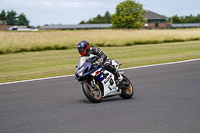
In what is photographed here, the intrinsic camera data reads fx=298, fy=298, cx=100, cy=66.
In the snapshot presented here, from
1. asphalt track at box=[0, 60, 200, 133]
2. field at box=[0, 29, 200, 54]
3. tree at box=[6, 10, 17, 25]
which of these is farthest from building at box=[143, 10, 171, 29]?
asphalt track at box=[0, 60, 200, 133]

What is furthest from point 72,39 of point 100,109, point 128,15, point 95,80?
point 128,15

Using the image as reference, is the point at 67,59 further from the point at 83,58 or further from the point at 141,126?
the point at 141,126

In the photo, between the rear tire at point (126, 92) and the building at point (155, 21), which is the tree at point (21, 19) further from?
the rear tire at point (126, 92)

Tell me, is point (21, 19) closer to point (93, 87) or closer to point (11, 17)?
point (11, 17)

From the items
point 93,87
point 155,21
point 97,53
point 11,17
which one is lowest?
point 93,87

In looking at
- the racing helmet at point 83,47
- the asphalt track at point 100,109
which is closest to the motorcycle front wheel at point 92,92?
the asphalt track at point 100,109

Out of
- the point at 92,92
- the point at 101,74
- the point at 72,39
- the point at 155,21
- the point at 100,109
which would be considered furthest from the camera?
the point at 155,21

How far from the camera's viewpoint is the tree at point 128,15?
236ft

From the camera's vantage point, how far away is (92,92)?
6.71 metres

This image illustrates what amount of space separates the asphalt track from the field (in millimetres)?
12513

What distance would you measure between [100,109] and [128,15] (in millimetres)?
69103

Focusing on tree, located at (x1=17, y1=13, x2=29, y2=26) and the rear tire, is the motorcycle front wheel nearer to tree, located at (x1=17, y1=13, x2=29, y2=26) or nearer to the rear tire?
the rear tire

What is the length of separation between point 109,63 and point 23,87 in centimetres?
383

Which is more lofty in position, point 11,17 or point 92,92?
point 11,17
